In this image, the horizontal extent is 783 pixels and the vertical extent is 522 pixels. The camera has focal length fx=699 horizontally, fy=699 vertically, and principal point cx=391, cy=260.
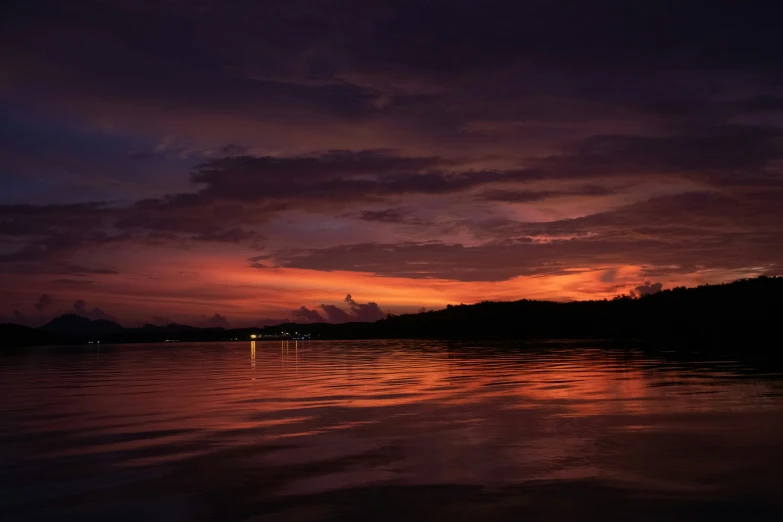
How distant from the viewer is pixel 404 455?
17562mm

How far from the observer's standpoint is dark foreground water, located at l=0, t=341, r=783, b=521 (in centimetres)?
1270

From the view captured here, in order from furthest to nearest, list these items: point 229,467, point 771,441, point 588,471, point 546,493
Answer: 1. point 771,441
2. point 229,467
3. point 588,471
4. point 546,493

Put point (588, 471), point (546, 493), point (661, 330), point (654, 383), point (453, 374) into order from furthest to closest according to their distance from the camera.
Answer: point (661, 330) → point (453, 374) → point (654, 383) → point (588, 471) → point (546, 493)

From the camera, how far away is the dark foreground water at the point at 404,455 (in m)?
12.7

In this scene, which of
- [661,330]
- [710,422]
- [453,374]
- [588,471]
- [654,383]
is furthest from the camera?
[661,330]

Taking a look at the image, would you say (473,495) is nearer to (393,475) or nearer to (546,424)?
(393,475)

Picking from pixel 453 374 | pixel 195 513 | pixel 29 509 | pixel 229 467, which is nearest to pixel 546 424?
pixel 229 467

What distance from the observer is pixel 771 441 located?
720 inches

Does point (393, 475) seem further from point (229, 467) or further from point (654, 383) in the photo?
point (654, 383)

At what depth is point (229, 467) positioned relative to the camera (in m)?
16.3

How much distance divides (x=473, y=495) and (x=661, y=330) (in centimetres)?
16886

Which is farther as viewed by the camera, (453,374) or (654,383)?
(453,374)

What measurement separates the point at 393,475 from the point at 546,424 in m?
8.31

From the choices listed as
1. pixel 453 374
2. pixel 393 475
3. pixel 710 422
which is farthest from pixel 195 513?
pixel 453 374
